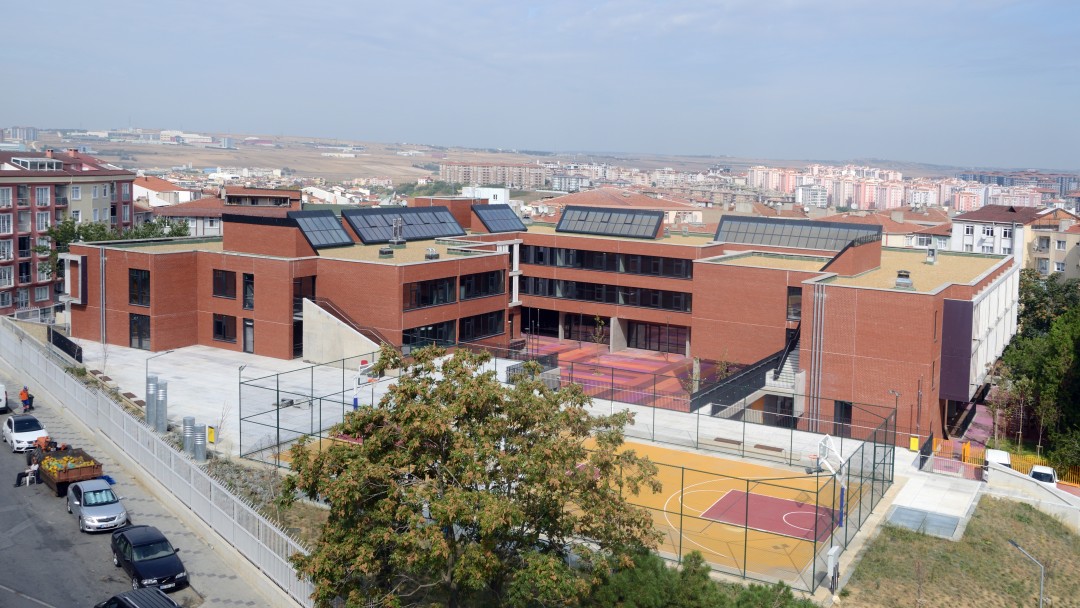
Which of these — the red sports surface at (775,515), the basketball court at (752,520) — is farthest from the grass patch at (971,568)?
the red sports surface at (775,515)

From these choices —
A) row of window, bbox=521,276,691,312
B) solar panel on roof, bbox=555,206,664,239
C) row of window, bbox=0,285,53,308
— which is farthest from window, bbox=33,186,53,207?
solar panel on roof, bbox=555,206,664,239

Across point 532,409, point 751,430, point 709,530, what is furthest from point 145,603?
point 751,430

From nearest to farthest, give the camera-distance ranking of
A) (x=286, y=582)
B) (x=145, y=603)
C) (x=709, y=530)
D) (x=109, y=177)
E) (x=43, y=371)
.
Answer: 1. (x=145, y=603)
2. (x=286, y=582)
3. (x=709, y=530)
4. (x=43, y=371)
5. (x=109, y=177)

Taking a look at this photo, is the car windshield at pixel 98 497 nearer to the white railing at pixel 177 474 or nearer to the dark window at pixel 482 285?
the white railing at pixel 177 474

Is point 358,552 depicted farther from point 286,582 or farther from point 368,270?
point 368,270

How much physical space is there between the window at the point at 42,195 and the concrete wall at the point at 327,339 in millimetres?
48307

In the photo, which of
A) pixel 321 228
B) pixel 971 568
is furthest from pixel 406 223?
pixel 971 568

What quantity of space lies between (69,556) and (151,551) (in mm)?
3324

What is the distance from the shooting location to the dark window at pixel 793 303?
52406mm

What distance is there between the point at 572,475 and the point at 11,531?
67.5 ft

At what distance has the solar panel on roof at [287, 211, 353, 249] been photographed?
55438mm

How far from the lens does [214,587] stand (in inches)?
1051

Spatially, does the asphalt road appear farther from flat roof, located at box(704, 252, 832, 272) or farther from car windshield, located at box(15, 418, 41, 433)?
flat roof, located at box(704, 252, 832, 272)

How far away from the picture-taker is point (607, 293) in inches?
2630
